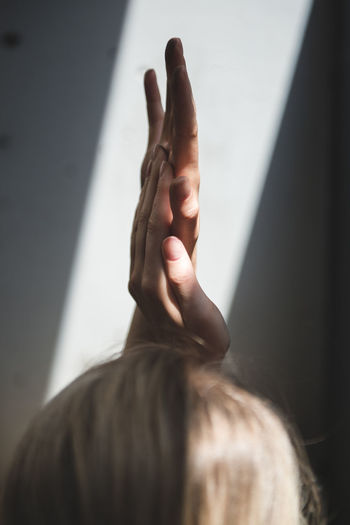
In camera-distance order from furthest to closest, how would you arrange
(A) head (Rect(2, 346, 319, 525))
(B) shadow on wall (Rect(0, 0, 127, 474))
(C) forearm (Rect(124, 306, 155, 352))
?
(B) shadow on wall (Rect(0, 0, 127, 474)) < (C) forearm (Rect(124, 306, 155, 352)) < (A) head (Rect(2, 346, 319, 525))

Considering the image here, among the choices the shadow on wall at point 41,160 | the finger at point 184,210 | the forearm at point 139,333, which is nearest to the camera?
the finger at point 184,210

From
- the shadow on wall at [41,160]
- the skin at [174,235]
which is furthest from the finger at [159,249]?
the shadow on wall at [41,160]

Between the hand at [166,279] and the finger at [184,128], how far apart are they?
20 mm

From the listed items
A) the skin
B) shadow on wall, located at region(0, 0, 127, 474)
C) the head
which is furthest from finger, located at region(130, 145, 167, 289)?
shadow on wall, located at region(0, 0, 127, 474)

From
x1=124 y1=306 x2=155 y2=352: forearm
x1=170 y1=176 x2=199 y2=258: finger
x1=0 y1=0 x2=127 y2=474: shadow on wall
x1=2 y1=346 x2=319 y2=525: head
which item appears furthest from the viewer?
x1=0 y1=0 x2=127 y2=474: shadow on wall

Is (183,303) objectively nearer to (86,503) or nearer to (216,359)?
(216,359)

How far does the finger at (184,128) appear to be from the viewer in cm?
44

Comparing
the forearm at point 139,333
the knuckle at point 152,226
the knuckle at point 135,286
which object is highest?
the knuckle at point 152,226

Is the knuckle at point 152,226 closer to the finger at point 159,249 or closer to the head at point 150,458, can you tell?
Result: the finger at point 159,249

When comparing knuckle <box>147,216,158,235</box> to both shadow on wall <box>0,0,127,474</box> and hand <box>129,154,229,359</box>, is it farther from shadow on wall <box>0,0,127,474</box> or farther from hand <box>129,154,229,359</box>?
shadow on wall <box>0,0,127,474</box>

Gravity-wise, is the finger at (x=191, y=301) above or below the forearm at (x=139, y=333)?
above

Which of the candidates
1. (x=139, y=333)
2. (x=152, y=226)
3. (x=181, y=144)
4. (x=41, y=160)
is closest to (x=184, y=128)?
(x=181, y=144)

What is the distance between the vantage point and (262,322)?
0.95 metres

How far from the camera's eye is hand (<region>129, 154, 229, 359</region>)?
45 centimetres
